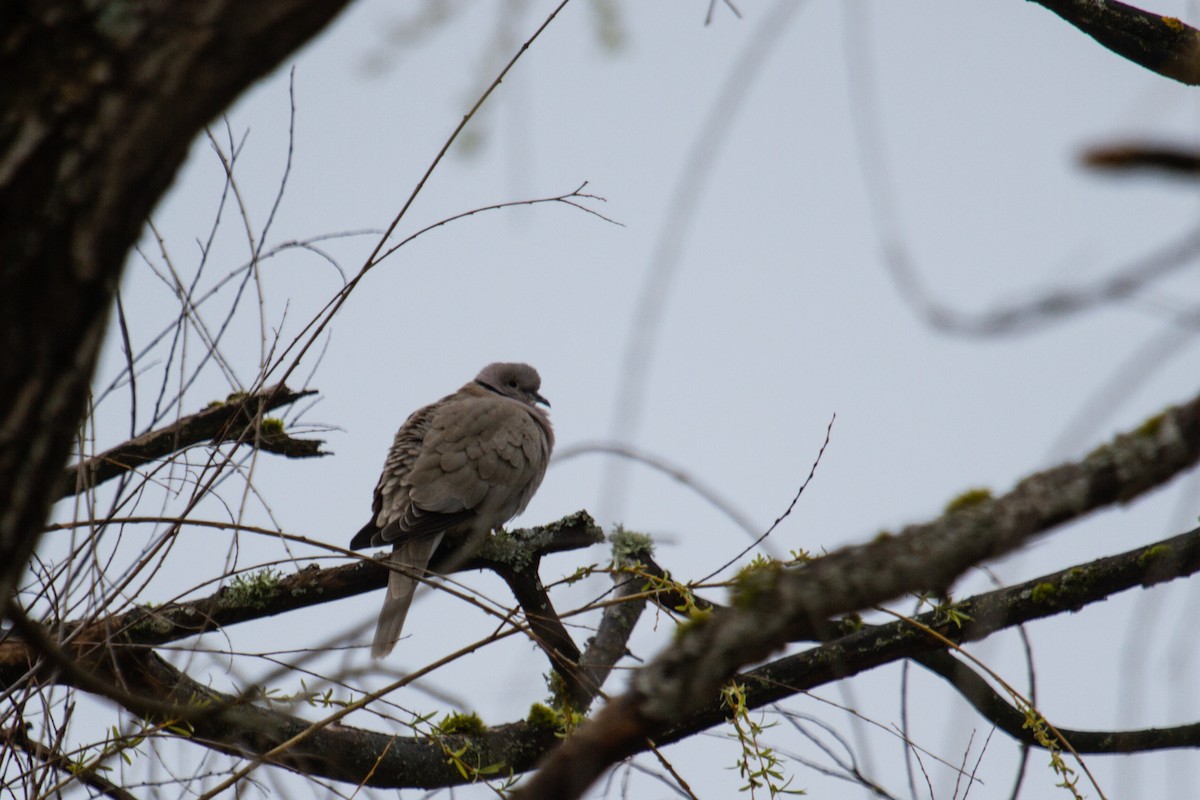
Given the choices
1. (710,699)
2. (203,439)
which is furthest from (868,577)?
(203,439)

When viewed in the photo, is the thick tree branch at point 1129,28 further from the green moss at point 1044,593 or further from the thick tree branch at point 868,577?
the thick tree branch at point 868,577

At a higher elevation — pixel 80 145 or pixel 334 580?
pixel 334 580

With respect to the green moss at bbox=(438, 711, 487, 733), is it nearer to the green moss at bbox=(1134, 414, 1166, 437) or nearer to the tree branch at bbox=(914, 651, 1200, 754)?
the tree branch at bbox=(914, 651, 1200, 754)

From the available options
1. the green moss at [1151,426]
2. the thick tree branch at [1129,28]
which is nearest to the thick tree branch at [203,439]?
the thick tree branch at [1129,28]

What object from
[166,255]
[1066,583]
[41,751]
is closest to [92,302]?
[166,255]

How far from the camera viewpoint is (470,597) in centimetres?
218

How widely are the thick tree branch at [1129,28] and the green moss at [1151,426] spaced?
7.74 feet

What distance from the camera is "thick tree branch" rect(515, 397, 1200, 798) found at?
1203 millimetres

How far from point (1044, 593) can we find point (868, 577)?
230 centimetres

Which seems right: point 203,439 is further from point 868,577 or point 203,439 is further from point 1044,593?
point 868,577

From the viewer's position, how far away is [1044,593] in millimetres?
3227

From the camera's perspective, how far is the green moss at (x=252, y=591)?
384cm

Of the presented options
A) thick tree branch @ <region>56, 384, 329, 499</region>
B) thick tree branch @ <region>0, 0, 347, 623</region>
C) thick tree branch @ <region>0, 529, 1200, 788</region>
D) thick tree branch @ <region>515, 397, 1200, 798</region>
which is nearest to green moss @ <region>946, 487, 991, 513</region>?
thick tree branch @ <region>515, 397, 1200, 798</region>

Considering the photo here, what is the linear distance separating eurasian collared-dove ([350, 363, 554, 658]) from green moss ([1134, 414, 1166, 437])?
3.75 m
